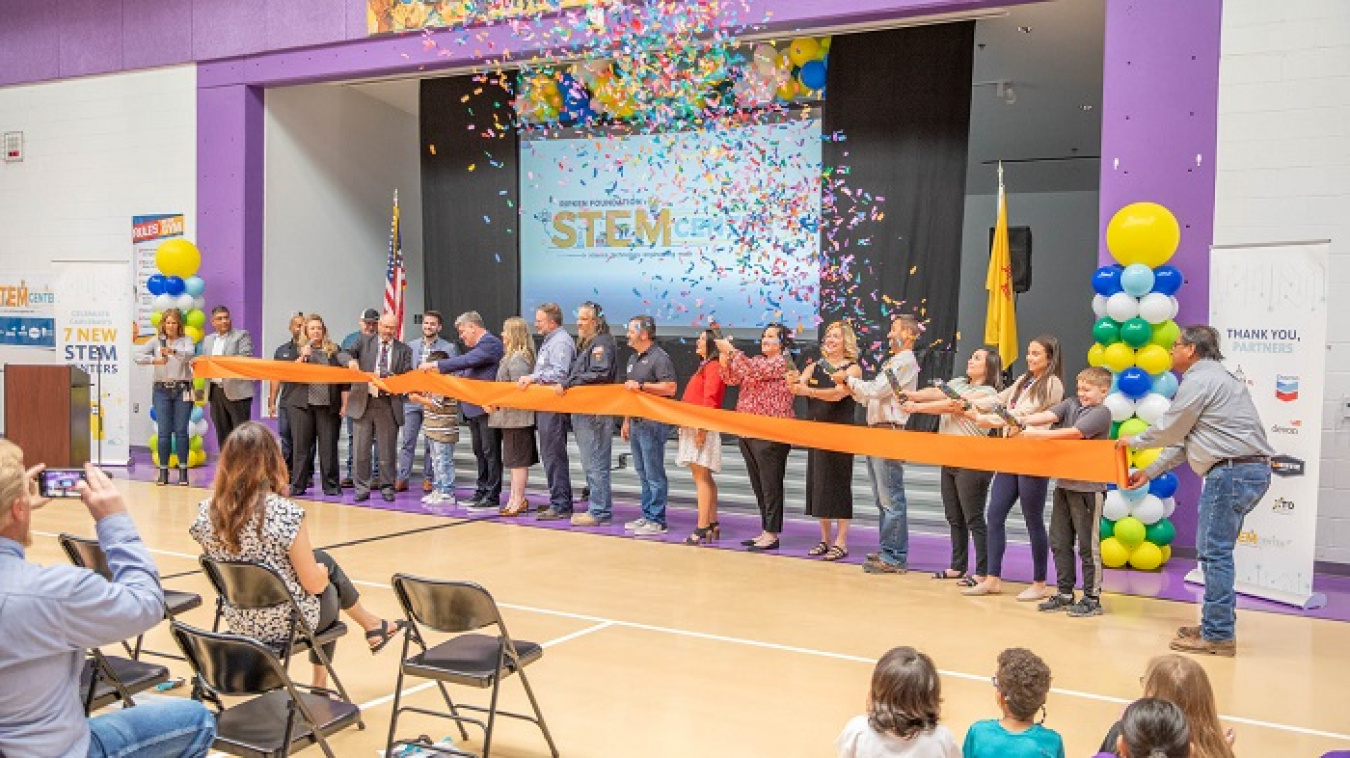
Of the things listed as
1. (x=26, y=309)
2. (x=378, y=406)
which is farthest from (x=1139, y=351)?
(x=26, y=309)

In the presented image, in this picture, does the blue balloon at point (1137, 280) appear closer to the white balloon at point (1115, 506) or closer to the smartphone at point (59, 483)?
the white balloon at point (1115, 506)

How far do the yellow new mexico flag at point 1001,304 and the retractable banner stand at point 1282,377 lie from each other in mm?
2576

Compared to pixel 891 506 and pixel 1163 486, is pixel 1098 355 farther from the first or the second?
pixel 891 506

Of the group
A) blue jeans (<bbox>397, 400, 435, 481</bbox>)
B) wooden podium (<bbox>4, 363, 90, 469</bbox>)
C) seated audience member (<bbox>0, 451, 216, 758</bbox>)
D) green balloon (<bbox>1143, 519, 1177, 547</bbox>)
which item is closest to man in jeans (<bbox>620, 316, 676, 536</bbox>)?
blue jeans (<bbox>397, 400, 435, 481</bbox>)

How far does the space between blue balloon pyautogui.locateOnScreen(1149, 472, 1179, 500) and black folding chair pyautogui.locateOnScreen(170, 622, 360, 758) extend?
5.70 m

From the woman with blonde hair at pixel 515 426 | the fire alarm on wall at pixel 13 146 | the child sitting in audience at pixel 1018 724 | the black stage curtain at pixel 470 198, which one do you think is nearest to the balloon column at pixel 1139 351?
the woman with blonde hair at pixel 515 426

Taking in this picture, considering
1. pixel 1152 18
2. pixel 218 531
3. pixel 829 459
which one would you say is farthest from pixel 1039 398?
pixel 218 531

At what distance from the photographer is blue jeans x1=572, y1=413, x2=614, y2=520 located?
9227mm

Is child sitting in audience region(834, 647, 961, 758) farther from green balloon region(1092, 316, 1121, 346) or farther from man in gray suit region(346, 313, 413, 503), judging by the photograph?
man in gray suit region(346, 313, 413, 503)

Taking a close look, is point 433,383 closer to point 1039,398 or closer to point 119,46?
point 1039,398

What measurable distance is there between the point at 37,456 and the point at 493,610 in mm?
7720

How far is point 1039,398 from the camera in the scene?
6840 millimetres

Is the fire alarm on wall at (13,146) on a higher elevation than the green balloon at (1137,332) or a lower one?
higher

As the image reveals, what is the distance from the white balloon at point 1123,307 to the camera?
25.0ft
